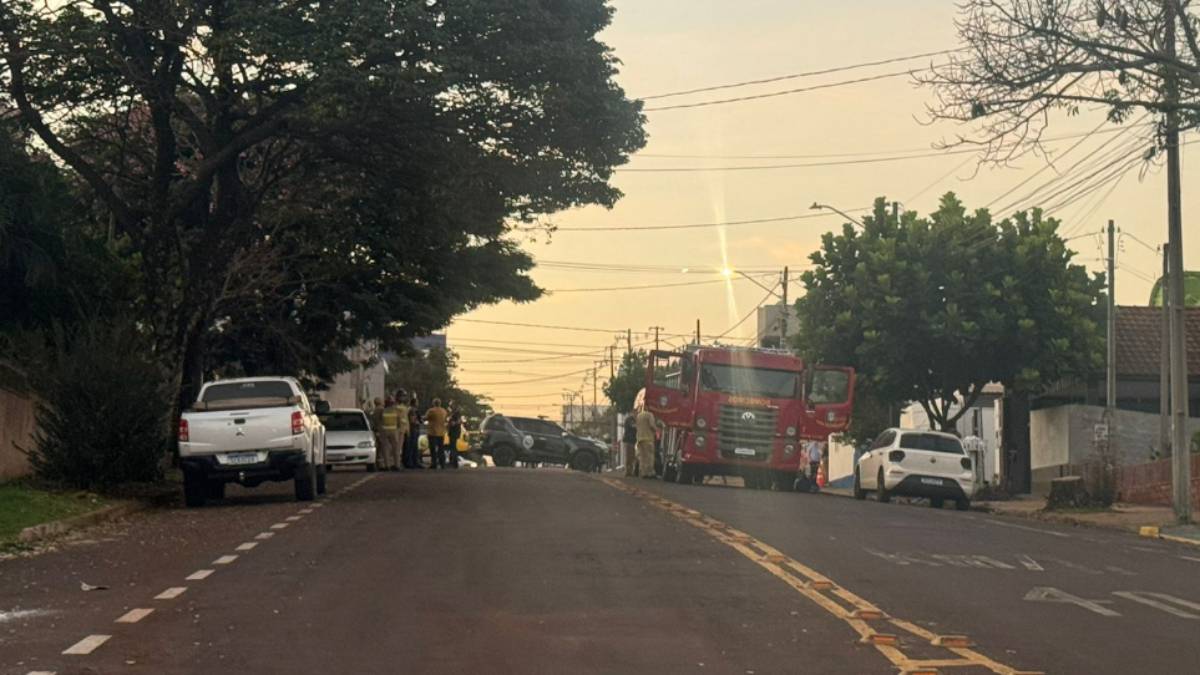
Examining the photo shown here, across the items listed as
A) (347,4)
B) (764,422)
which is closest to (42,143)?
(347,4)

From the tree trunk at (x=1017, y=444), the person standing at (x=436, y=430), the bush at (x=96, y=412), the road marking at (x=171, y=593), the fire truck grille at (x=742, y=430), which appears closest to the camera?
the road marking at (x=171, y=593)

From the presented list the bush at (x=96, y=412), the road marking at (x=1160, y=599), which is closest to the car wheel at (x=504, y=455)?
the bush at (x=96, y=412)

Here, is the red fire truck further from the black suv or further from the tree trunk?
the black suv

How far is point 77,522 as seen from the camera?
22.4m

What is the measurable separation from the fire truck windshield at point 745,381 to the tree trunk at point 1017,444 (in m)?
12.4

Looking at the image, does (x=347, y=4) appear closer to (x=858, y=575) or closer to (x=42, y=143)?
(x=42, y=143)

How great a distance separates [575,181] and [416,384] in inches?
2778

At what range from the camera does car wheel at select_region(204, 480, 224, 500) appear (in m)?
27.5

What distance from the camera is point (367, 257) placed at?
1647 inches

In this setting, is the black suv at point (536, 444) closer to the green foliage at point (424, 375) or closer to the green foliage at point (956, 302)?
the green foliage at point (956, 302)

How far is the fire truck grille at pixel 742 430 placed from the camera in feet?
128

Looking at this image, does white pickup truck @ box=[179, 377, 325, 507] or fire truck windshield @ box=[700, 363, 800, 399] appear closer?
white pickup truck @ box=[179, 377, 325, 507]

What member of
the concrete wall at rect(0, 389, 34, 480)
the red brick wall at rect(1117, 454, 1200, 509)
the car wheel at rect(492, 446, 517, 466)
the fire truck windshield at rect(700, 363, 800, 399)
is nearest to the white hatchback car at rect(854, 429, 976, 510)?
the fire truck windshield at rect(700, 363, 800, 399)

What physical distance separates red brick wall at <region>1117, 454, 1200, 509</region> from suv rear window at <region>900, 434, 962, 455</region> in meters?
4.18
